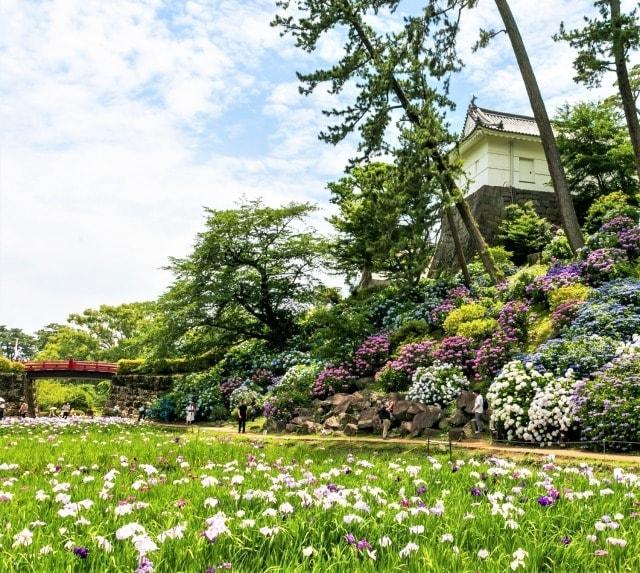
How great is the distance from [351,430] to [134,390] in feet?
70.2

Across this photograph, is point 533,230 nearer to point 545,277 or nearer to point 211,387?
point 545,277

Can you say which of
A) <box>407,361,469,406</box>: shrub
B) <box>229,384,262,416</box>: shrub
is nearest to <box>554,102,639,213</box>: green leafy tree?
<box>407,361,469,406</box>: shrub

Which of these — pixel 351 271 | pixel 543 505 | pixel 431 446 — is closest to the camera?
pixel 543 505

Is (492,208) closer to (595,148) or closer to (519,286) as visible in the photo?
(595,148)

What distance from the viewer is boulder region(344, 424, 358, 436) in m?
13.5

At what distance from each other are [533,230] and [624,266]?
9.68 meters

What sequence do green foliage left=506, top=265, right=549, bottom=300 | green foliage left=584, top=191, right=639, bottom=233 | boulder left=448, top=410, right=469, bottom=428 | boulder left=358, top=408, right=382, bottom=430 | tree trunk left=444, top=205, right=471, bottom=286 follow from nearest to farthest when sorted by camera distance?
boulder left=448, top=410, right=469, bottom=428 < boulder left=358, top=408, right=382, bottom=430 < green foliage left=506, top=265, right=549, bottom=300 < tree trunk left=444, top=205, right=471, bottom=286 < green foliage left=584, top=191, right=639, bottom=233

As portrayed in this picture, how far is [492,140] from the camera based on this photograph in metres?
28.3

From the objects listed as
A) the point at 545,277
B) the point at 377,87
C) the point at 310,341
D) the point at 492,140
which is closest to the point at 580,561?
the point at 545,277

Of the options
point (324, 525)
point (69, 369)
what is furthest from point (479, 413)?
point (69, 369)

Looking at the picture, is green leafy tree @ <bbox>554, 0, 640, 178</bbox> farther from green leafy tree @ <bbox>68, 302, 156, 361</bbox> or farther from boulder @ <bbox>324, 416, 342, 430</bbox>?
green leafy tree @ <bbox>68, 302, 156, 361</bbox>

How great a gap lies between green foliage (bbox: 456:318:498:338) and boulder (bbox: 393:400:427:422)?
130 inches

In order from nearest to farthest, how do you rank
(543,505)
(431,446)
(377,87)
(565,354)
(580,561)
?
(580,561)
(543,505)
(431,446)
(565,354)
(377,87)

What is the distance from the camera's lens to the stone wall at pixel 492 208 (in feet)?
87.6
